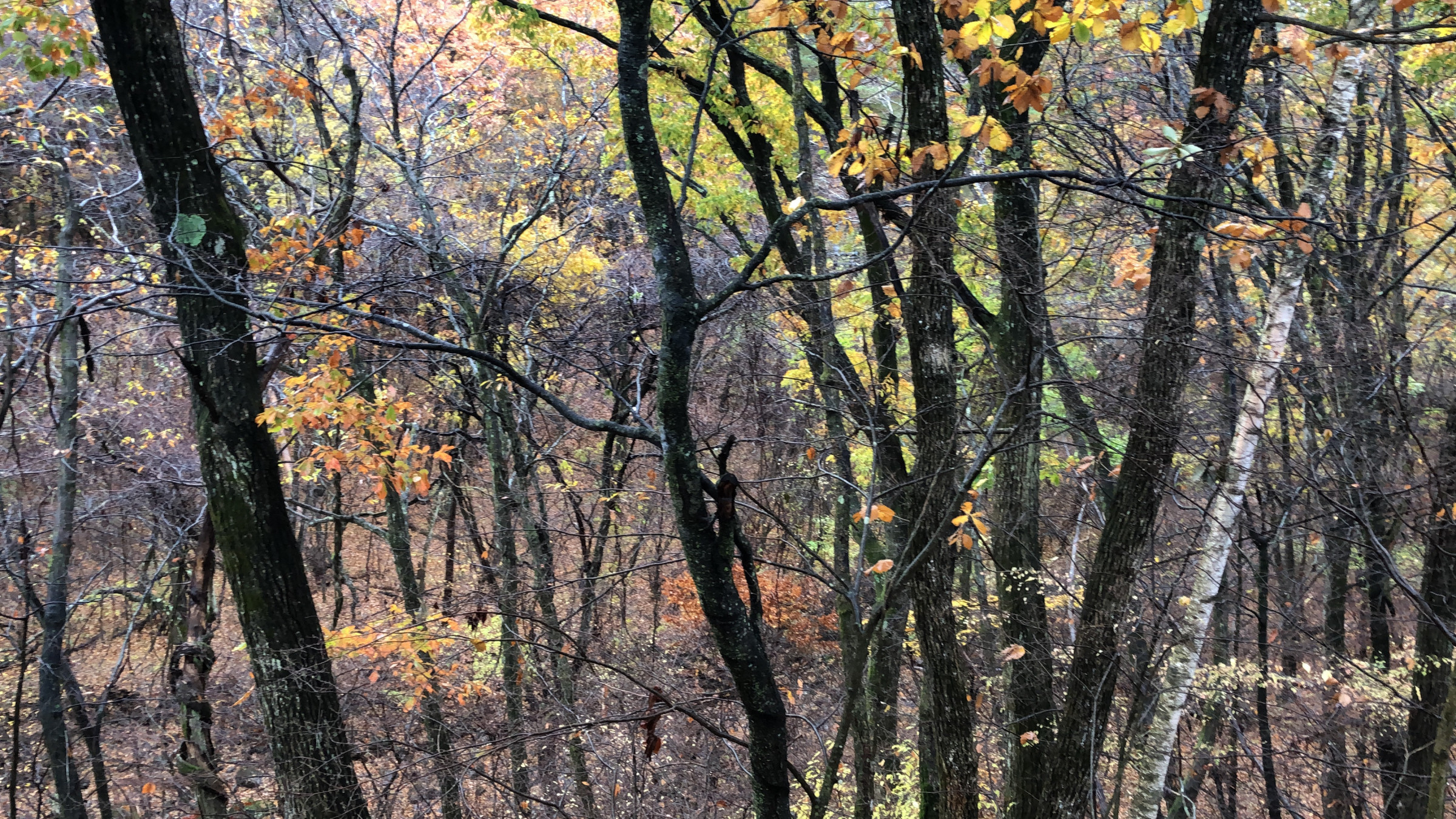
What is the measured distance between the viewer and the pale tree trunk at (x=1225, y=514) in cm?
561

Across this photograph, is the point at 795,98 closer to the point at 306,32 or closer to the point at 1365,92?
the point at 306,32

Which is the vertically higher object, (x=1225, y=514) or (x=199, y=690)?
(x=1225, y=514)

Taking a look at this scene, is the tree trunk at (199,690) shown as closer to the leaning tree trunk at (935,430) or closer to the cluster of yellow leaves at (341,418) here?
the cluster of yellow leaves at (341,418)

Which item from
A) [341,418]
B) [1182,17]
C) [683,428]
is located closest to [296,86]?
[341,418]

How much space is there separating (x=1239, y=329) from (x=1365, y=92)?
350 centimetres

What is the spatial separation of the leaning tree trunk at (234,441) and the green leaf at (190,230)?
0.38 feet

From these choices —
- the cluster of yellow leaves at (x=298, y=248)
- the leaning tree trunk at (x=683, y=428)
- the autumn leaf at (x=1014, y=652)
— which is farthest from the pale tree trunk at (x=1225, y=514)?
the cluster of yellow leaves at (x=298, y=248)

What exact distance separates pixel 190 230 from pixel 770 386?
7126mm

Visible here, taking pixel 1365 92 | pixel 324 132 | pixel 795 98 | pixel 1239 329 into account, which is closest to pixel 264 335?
pixel 324 132

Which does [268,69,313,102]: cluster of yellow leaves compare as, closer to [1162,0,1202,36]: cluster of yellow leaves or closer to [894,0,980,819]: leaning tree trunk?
[894,0,980,819]: leaning tree trunk

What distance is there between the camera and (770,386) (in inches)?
417

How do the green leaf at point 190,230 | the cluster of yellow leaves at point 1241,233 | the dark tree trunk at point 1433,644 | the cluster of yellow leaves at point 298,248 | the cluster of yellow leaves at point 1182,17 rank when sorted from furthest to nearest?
1. the dark tree trunk at point 1433,644
2. the cluster of yellow leaves at point 298,248
3. the green leaf at point 190,230
4. the cluster of yellow leaves at point 1182,17
5. the cluster of yellow leaves at point 1241,233

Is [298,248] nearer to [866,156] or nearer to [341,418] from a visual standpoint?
[341,418]

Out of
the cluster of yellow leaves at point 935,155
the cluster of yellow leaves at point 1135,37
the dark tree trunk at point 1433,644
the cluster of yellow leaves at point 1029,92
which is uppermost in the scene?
the cluster of yellow leaves at point 1135,37
